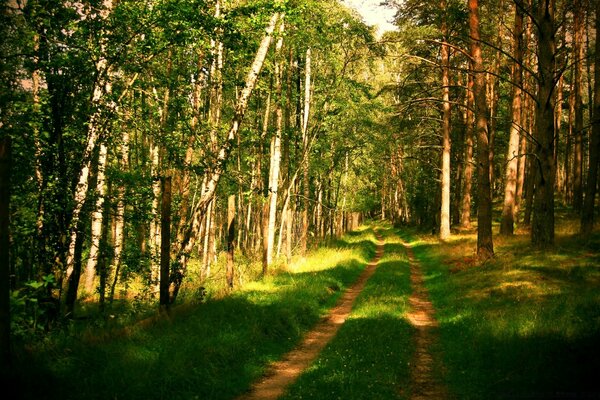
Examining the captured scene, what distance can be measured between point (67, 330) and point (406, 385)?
258 inches

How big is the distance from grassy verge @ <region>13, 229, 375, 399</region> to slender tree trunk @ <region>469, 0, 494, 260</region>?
29.6 ft

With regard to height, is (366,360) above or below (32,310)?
below

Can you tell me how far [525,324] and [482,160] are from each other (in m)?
10.4

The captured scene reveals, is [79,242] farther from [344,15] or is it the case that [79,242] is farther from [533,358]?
[344,15]

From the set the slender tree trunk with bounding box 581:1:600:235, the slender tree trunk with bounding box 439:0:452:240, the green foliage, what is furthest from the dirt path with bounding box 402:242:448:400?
the slender tree trunk with bounding box 439:0:452:240

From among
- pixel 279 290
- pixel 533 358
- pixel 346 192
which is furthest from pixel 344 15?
pixel 346 192

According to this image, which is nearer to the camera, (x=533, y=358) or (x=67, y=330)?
(x=533, y=358)

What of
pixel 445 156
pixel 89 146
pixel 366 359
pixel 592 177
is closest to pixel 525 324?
pixel 366 359

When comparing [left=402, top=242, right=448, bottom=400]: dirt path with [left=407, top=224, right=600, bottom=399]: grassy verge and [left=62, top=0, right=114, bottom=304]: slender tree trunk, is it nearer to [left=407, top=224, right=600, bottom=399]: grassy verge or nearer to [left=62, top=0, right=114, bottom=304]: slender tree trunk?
[left=407, top=224, right=600, bottom=399]: grassy verge

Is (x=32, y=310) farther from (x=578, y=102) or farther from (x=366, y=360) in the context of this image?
(x=578, y=102)

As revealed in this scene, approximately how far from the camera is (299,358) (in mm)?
8859

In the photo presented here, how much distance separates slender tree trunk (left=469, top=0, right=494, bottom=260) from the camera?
1733 centimetres

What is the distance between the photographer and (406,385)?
7.06 m

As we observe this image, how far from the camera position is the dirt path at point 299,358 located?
705 centimetres
